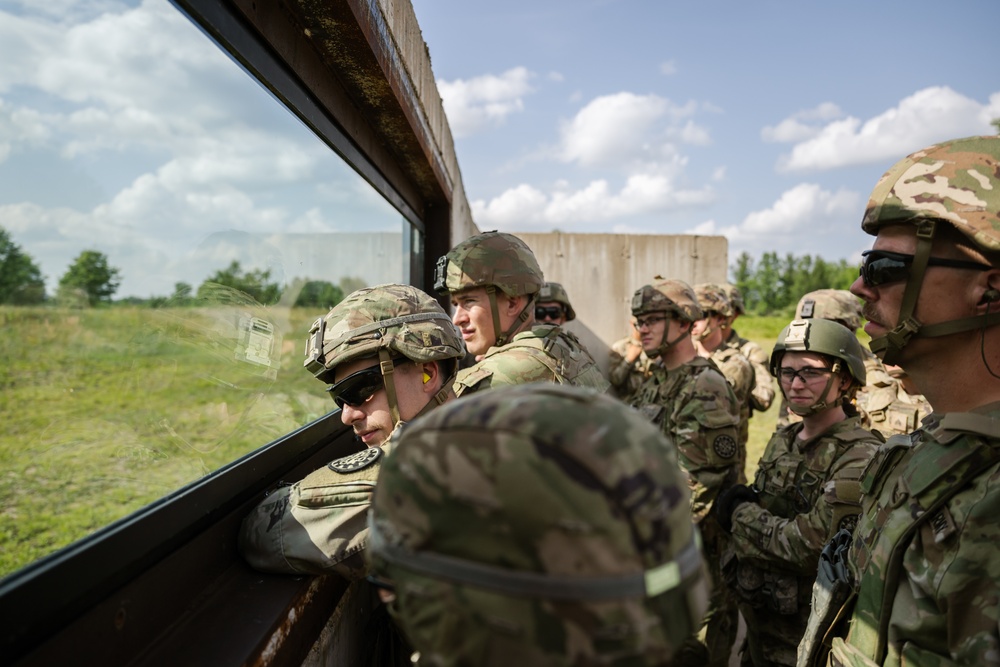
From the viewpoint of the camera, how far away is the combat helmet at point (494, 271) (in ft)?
9.86

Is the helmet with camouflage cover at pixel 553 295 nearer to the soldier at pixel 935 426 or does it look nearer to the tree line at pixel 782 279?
the soldier at pixel 935 426

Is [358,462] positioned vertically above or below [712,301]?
below

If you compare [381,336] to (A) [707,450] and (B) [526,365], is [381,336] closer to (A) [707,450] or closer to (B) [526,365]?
(B) [526,365]

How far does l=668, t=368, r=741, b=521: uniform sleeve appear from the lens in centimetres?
363

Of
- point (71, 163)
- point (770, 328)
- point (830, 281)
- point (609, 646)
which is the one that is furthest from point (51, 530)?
point (830, 281)

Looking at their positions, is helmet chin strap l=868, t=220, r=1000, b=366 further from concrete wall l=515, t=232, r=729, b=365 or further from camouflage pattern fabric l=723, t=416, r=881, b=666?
concrete wall l=515, t=232, r=729, b=365

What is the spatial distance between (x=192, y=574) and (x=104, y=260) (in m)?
1.58

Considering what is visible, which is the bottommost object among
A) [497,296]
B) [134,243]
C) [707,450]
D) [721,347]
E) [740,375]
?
[707,450]

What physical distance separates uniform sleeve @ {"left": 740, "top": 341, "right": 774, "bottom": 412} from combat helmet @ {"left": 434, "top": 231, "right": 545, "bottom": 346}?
3583mm

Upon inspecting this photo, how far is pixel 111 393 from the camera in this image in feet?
9.59

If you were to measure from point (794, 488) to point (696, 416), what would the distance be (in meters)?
0.79

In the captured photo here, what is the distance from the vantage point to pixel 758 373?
20.2ft

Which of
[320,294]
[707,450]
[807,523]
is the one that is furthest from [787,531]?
[320,294]

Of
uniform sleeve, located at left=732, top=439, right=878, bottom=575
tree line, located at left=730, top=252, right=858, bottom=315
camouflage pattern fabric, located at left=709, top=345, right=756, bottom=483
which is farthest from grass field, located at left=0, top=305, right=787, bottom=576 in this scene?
tree line, located at left=730, top=252, right=858, bottom=315
